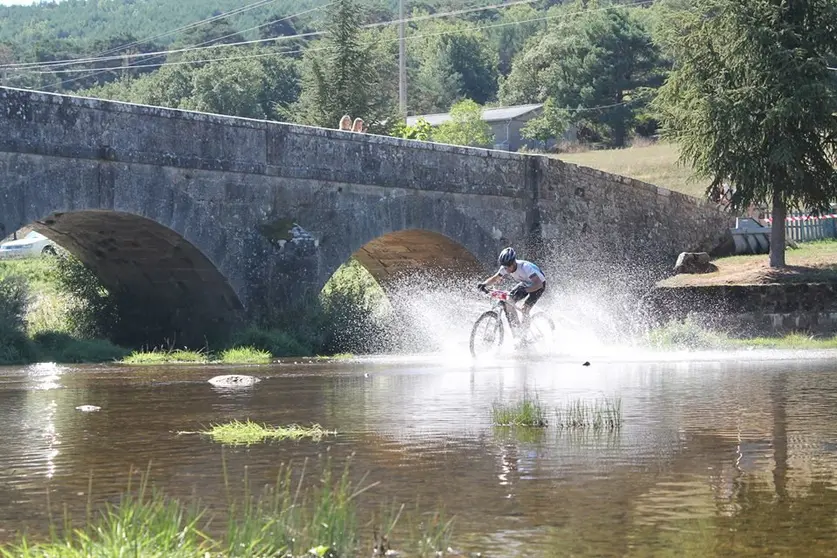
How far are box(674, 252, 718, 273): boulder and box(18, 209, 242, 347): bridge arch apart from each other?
1290 cm

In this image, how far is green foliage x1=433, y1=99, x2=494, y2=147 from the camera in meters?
77.6

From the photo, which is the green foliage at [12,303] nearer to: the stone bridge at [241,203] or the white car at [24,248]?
the stone bridge at [241,203]

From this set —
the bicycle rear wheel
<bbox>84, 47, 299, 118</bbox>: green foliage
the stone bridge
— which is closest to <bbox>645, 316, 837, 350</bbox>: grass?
the bicycle rear wheel

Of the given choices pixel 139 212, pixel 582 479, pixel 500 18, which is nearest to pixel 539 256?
pixel 139 212

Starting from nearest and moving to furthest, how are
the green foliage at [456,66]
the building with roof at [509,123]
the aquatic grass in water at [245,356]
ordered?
1. the aquatic grass in water at [245,356]
2. the building with roof at [509,123]
3. the green foliage at [456,66]

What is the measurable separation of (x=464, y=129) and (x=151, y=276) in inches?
2183

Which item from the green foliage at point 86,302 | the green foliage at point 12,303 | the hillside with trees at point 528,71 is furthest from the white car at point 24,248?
the green foliage at point 12,303

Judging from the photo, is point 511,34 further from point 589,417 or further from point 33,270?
point 589,417

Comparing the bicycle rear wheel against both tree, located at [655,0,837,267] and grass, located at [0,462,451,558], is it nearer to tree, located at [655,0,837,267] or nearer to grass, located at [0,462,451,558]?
tree, located at [655,0,837,267]

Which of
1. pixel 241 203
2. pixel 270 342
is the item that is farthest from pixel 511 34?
pixel 270 342

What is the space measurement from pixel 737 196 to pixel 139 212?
14.7m

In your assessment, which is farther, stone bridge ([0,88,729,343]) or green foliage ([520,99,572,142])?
green foliage ([520,99,572,142])

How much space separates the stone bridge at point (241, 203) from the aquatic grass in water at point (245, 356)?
→ 6.25 ft

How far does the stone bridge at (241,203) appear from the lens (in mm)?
20625
